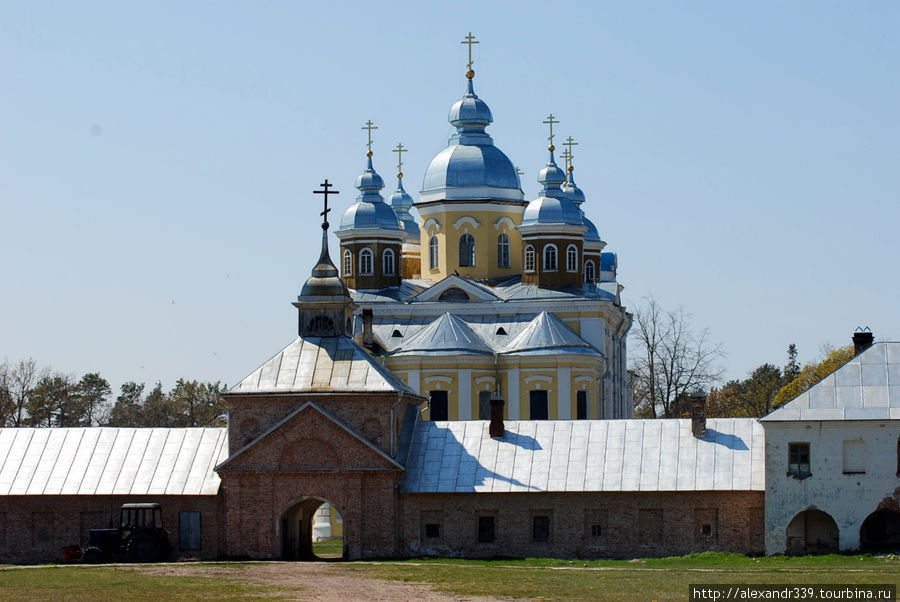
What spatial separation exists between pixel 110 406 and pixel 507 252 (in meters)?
39.5

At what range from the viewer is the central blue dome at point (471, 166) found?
71938mm

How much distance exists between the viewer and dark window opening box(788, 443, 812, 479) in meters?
42.3

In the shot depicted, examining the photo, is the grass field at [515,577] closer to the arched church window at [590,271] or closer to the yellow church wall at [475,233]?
the yellow church wall at [475,233]

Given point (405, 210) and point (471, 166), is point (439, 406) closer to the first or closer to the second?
point (471, 166)

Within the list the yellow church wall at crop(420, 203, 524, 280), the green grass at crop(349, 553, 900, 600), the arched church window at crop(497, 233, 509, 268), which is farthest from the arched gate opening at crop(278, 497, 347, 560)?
the arched church window at crop(497, 233, 509, 268)

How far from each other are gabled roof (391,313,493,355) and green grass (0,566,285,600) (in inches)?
Answer: 1108

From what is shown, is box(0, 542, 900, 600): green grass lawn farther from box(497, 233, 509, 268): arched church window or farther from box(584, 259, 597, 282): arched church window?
box(584, 259, 597, 282): arched church window

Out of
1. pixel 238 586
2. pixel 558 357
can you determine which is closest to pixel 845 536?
pixel 238 586

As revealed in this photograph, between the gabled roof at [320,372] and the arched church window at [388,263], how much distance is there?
25.4 metres

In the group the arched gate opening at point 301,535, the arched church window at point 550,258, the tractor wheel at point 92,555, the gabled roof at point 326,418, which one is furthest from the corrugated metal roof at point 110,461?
the arched church window at point 550,258

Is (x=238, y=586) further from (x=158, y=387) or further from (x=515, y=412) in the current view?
(x=158, y=387)

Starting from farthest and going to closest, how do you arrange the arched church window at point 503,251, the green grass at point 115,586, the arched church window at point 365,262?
the arched church window at point 503,251 < the arched church window at point 365,262 < the green grass at point 115,586

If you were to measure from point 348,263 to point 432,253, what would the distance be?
349 cm

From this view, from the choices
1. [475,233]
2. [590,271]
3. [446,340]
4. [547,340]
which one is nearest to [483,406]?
[446,340]
